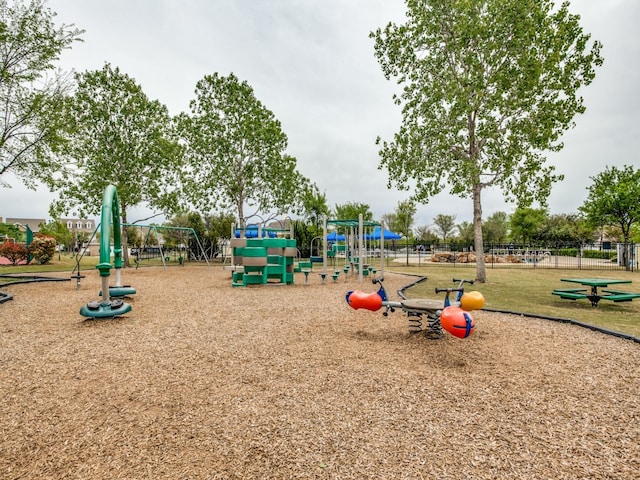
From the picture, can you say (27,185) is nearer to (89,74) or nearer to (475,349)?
(89,74)

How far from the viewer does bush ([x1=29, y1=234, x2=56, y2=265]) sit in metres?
23.3

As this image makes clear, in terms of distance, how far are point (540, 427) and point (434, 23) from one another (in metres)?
14.5

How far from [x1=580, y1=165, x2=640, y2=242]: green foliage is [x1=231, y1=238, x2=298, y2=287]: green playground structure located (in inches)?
893

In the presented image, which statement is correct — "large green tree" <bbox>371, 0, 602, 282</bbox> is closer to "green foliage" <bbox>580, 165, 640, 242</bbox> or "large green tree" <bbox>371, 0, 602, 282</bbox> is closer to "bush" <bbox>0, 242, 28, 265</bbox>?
"green foliage" <bbox>580, 165, 640, 242</bbox>

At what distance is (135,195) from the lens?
74.0ft

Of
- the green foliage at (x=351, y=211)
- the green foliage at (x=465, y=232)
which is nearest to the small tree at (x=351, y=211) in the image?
the green foliage at (x=351, y=211)

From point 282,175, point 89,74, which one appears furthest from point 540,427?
point 89,74

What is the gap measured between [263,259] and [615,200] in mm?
24229

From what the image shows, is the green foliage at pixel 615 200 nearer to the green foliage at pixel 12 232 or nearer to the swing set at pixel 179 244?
the swing set at pixel 179 244

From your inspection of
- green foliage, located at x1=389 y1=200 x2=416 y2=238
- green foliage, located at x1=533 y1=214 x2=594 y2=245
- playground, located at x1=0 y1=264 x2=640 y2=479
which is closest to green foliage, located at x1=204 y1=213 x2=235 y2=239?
playground, located at x1=0 y1=264 x2=640 y2=479

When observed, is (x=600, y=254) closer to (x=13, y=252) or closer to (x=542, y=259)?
(x=542, y=259)

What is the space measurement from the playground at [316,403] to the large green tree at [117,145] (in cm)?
1811

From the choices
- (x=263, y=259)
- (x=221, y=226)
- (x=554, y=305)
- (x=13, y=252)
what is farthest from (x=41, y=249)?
(x=554, y=305)

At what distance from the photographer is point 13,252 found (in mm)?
22641
